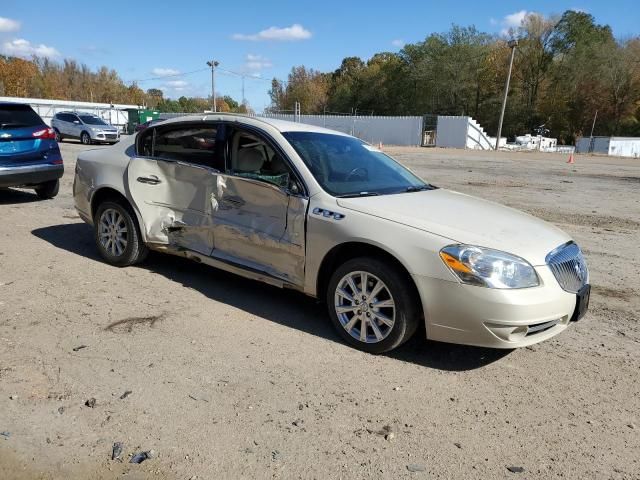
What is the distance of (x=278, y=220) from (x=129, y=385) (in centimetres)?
169

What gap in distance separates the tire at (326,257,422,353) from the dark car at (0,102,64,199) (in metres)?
7.14

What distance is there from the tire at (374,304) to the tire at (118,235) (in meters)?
2.51

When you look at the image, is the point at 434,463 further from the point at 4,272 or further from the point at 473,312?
the point at 4,272

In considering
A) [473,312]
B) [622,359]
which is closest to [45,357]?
[473,312]

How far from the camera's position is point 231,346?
3.99 metres

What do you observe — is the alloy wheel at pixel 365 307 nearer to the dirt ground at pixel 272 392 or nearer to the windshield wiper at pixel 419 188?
the dirt ground at pixel 272 392

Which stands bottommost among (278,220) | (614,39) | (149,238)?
(149,238)

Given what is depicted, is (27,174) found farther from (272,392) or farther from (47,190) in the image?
(272,392)

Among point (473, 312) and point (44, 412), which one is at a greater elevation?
point (473, 312)

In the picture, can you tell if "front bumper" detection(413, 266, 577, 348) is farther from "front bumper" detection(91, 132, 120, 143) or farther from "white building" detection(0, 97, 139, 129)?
"white building" detection(0, 97, 139, 129)

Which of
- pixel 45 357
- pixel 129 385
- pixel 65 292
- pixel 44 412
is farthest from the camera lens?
pixel 65 292

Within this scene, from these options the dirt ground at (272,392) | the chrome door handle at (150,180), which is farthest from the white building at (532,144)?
the chrome door handle at (150,180)

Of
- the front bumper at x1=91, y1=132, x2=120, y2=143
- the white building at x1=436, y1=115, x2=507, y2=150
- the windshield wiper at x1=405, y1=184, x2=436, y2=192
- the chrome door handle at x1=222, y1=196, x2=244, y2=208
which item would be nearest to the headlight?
the windshield wiper at x1=405, y1=184, x2=436, y2=192

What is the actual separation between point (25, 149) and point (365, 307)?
25.1 ft
